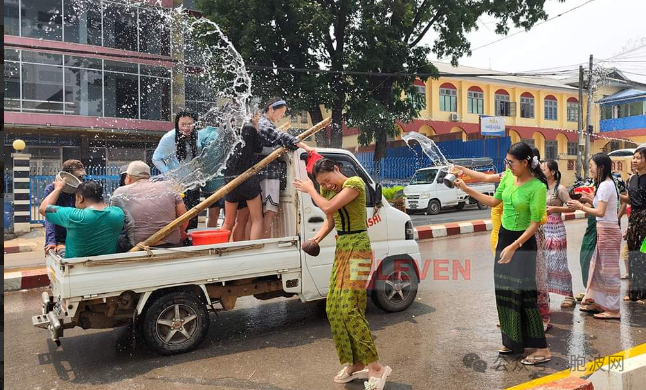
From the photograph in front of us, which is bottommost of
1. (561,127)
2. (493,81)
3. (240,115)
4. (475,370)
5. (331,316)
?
(475,370)

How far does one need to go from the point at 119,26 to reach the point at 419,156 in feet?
46.9

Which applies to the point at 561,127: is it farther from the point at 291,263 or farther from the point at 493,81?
the point at 291,263

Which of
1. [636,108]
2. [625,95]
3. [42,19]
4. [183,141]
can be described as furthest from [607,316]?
[625,95]

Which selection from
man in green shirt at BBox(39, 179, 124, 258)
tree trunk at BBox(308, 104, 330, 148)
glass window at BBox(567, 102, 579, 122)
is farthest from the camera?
glass window at BBox(567, 102, 579, 122)

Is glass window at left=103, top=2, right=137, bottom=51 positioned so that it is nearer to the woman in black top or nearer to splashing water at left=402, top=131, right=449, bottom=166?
splashing water at left=402, top=131, right=449, bottom=166

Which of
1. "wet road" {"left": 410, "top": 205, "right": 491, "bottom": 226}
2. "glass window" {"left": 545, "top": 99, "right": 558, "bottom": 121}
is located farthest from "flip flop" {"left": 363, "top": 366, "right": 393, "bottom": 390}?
"glass window" {"left": 545, "top": 99, "right": 558, "bottom": 121}

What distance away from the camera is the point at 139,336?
16.2 feet

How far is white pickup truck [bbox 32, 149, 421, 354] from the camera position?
413 centimetres

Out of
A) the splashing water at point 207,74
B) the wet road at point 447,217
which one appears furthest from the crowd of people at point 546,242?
the wet road at point 447,217

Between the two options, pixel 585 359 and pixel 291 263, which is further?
pixel 291 263

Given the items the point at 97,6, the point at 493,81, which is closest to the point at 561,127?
the point at 493,81

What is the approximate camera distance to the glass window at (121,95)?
2227cm

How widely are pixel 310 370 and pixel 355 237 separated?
1184 millimetres

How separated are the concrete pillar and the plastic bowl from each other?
957cm
